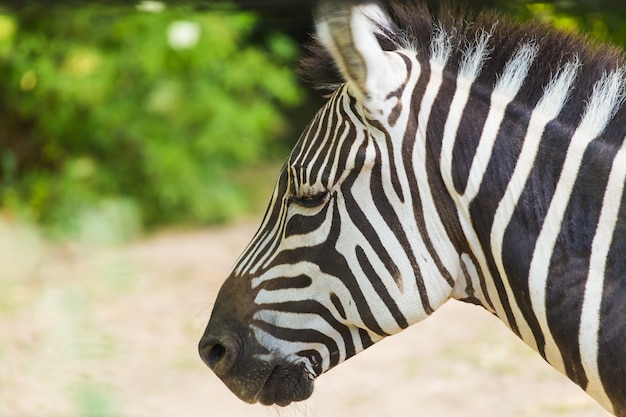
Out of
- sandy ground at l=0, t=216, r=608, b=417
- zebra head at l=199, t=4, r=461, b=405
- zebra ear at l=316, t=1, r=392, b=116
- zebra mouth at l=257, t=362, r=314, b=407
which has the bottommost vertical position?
sandy ground at l=0, t=216, r=608, b=417

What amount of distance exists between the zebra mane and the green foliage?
794 cm

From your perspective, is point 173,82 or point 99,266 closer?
point 99,266

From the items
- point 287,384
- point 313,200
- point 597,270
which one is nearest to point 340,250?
point 313,200

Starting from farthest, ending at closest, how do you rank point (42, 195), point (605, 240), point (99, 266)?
1. point (42, 195)
2. point (99, 266)
3. point (605, 240)

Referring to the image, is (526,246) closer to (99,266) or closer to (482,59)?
(482,59)

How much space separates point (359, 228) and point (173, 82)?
28.7 ft

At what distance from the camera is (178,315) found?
24.7 feet

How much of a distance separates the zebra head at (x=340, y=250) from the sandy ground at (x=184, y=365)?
119 cm

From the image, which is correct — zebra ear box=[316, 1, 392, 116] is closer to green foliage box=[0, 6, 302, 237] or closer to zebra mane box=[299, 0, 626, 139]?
zebra mane box=[299, 0, 626, 139]

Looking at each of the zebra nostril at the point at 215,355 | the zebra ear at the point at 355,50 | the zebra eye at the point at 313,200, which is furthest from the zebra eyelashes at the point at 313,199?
the zebra nostril at the point at 215,355

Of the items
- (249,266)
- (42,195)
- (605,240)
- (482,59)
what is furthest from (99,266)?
(42,195)

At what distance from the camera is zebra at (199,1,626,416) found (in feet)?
6.78

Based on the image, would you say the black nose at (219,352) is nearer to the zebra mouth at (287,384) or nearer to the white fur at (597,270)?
the zebra mouth at (287,384)

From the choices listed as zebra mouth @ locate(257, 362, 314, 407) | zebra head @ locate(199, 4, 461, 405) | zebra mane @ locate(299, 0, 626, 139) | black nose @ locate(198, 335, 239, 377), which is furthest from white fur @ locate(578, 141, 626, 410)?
black nose @ locate(198, 335, 239, 377)
